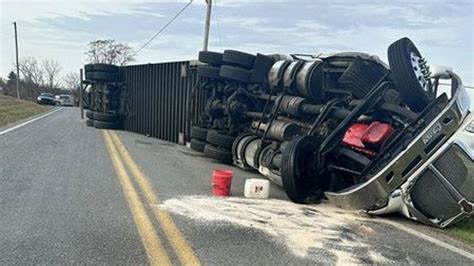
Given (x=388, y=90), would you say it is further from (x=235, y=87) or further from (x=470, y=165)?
(x=235, y=87)

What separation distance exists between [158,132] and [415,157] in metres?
10.5

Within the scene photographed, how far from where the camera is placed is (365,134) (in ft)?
20.4

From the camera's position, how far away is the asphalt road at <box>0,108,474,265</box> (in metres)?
3.83

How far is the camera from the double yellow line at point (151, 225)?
3.74m

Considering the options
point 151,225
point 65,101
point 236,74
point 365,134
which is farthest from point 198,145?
point 65,101

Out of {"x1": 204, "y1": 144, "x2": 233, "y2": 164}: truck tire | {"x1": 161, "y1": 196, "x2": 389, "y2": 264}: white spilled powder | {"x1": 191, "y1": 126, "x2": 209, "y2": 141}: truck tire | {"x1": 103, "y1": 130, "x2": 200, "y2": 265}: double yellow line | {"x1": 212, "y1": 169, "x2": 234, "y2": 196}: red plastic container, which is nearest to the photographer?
{"x1": 103, "y1": 130, "x2": 200, "y2": 265}: double yellow line

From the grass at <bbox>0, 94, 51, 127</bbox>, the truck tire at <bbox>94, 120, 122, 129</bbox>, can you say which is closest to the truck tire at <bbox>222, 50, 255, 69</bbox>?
the truck tire at <bbox>94, 120, 122, 129</bbox>

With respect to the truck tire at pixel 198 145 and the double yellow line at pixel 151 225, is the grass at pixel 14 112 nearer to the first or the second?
the truck tire at pixel 198 145

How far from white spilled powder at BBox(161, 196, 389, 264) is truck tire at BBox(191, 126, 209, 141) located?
476 cm

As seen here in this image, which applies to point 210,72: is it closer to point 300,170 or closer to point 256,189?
point 256,189

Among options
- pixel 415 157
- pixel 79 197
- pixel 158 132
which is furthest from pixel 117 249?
pixel 158 132

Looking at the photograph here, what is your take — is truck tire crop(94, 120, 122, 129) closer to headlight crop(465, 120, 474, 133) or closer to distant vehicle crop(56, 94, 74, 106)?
headlight crop(465, 120, 474, 133)

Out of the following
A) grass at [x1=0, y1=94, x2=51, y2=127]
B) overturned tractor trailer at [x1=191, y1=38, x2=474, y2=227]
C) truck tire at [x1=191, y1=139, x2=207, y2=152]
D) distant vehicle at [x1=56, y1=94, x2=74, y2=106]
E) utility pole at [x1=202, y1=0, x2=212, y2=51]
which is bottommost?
distant vehicle at [x1=56, y1=94, x2=74, y2=106]

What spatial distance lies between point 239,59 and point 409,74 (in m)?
4.22
